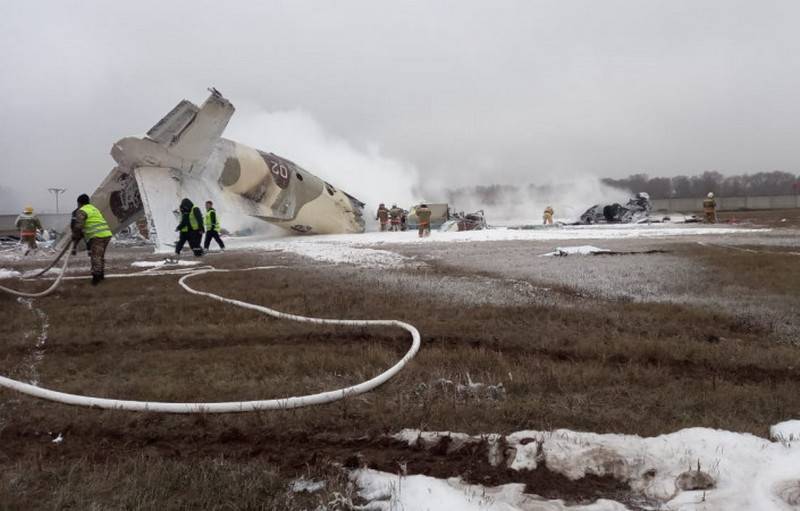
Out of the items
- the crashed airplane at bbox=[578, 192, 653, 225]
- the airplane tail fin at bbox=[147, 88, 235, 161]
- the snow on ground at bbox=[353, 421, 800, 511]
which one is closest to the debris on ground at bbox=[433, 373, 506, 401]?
the snow on ground at bbox=[353, 421, 800, 511]

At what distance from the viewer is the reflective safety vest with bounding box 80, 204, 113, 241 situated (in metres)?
8.12

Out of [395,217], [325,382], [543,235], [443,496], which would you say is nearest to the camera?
[443,496]

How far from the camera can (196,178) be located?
17375 mm

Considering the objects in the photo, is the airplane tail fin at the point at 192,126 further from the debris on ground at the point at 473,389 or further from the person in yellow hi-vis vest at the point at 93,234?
the debris on ground at the point at 473,389

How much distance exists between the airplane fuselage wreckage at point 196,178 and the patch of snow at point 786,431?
15707mm

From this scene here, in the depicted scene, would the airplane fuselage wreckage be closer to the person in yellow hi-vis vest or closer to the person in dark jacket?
the person in dark jacket

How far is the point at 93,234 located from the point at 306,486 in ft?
25.1

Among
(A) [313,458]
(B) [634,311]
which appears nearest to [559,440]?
(A) [313,458]

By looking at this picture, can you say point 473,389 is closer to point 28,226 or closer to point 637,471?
point 637,471

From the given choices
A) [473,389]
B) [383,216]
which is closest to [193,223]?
[473,389]

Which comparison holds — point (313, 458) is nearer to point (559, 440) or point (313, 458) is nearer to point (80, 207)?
point (559, 440)

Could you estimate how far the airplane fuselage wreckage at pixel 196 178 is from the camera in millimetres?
15414

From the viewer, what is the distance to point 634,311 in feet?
15.9

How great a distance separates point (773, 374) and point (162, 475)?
3.63 metres
